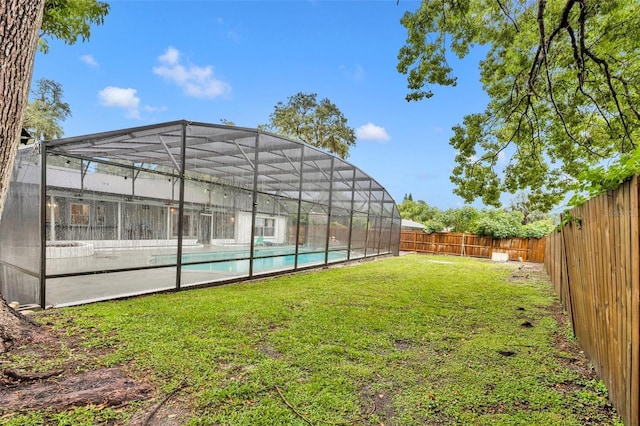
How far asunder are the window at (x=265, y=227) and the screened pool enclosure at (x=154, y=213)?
0.09 feet

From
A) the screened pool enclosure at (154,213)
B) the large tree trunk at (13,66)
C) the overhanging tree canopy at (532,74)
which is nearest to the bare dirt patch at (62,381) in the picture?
the large tree trunk at (13,66)

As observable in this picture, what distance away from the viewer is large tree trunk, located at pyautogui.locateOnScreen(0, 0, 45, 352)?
1975 millimetres

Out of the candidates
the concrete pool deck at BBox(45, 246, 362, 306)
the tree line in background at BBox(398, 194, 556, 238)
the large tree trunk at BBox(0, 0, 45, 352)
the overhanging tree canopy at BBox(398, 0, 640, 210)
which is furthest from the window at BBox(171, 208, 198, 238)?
the tree line in background at BBox(398, 194, 556, 238)

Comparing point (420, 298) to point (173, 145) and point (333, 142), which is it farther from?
point (333, 142)

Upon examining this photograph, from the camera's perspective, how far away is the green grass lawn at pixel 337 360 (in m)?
2.10

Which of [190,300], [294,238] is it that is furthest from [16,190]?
[294,238]

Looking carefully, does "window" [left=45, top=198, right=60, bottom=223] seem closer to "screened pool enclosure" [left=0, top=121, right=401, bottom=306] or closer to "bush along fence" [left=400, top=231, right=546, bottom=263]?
"screened pool enclosure" [left=0, top=121, right=401, bottom=306]

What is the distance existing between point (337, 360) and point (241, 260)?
182 inches

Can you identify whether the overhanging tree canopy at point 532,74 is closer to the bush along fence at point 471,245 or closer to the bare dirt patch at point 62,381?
the bare dirt patch at point 62,381

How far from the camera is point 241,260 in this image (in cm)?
708

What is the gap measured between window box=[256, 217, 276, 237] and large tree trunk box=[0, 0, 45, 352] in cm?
527

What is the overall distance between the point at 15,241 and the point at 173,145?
9.82 feet

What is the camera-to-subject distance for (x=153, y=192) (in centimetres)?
561

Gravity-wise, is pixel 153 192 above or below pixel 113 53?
below
